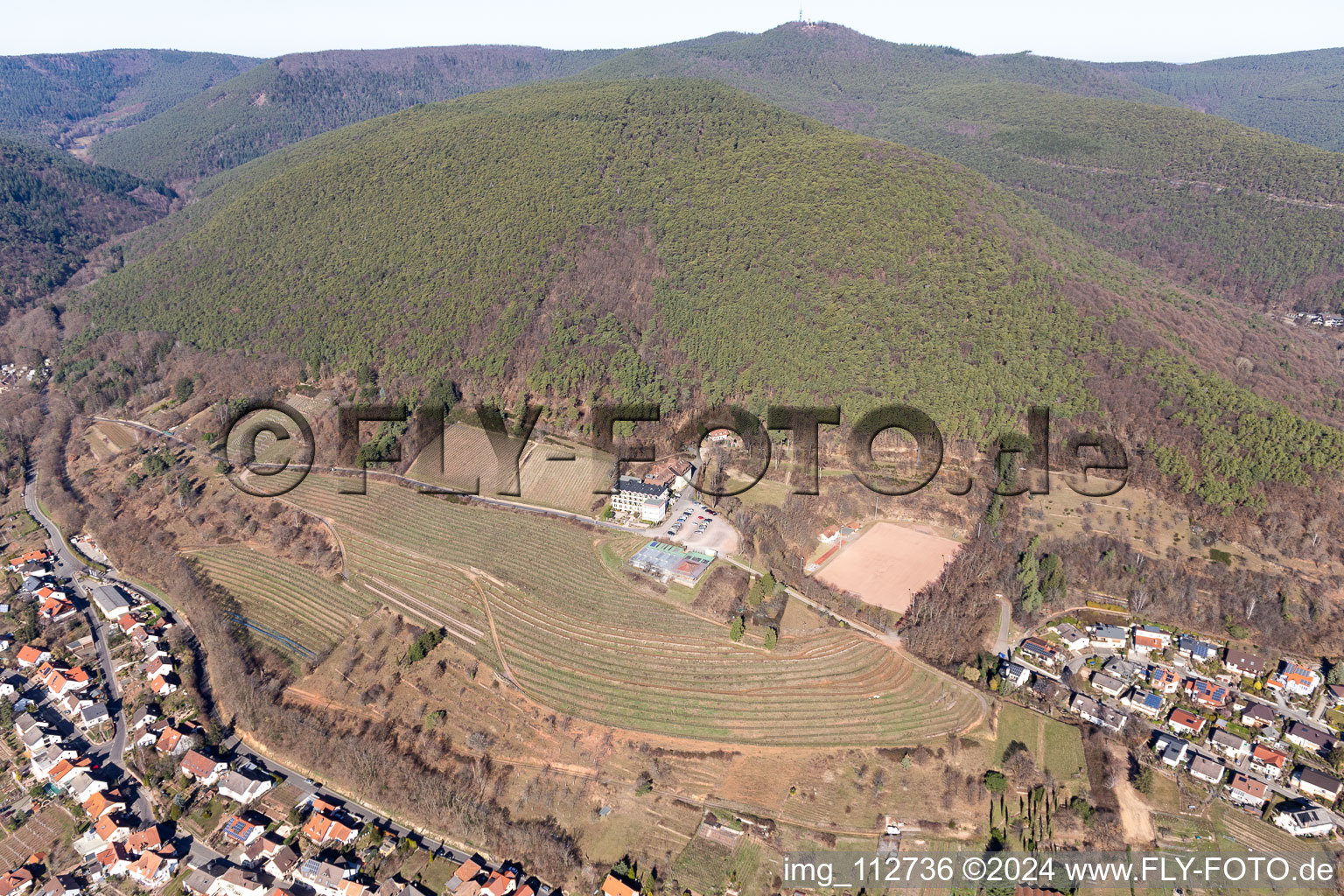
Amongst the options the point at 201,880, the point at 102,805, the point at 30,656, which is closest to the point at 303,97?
the point at 30,656

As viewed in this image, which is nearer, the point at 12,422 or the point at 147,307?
the point at 12,422

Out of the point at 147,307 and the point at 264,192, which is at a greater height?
the point at 264,192

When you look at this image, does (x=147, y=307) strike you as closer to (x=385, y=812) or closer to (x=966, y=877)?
(x=385, y=812)

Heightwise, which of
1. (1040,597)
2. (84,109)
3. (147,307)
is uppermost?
(84,109)

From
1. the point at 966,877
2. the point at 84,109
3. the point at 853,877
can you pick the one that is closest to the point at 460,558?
the point at 853,877

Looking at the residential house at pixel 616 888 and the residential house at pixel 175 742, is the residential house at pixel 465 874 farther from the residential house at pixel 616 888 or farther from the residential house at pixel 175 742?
the residential house at pixel 175 742

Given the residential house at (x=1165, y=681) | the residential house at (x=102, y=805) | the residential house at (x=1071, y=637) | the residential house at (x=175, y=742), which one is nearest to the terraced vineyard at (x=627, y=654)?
the residential house at (x=1071, y=637)

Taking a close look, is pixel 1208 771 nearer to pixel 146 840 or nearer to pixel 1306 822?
pixel 1306 822
